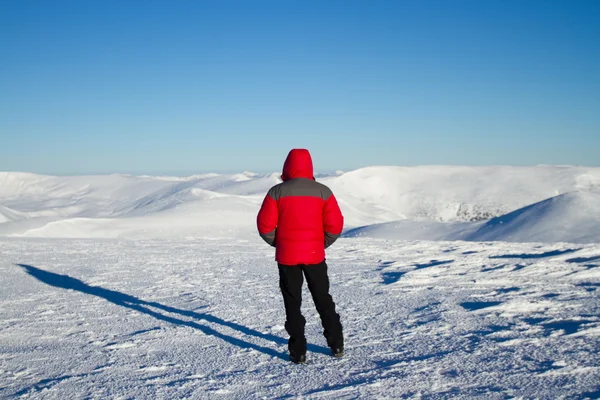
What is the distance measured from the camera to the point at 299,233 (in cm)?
402

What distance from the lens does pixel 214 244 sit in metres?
13.5

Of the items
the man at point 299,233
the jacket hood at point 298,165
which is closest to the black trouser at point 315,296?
the man at point 299,233

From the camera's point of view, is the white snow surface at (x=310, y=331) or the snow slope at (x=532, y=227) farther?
the snow slope at (x=532, y=227)

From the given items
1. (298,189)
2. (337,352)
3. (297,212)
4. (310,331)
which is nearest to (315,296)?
(337,352)

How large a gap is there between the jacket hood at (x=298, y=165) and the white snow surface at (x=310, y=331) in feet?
5.22

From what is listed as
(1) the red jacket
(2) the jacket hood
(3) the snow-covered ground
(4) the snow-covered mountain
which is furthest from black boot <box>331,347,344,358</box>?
(4) the snow-covered mountain

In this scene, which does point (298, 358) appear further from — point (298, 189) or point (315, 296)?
point (298, 189)

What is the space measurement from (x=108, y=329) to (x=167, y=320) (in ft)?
2.18

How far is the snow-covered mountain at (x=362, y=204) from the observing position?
18359 mm

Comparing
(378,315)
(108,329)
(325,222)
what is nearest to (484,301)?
(378,315)

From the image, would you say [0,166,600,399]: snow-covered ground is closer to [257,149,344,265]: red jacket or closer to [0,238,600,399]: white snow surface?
[0,238,600,399]: white snow surface

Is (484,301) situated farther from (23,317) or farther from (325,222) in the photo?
(23,317)

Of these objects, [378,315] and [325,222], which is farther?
[378,315]

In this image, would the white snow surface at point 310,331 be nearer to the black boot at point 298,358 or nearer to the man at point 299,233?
the black boot at point 298,358
